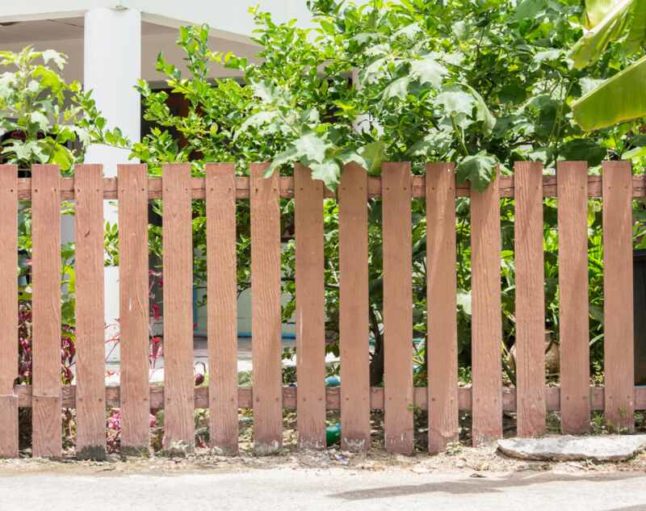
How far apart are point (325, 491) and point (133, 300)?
4.92 feet

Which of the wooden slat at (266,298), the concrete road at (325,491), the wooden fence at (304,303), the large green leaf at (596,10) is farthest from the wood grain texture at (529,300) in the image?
the wooden slat at (266,298)

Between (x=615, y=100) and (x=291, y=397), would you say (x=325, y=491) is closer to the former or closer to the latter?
(x=291, y=397)

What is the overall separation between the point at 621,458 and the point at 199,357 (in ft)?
19.8

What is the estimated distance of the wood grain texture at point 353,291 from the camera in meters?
6.30

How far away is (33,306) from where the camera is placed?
6.26 m

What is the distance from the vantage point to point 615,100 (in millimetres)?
6082

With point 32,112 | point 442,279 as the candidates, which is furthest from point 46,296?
point 442,279

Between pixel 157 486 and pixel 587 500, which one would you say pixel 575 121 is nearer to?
pixel 587 500

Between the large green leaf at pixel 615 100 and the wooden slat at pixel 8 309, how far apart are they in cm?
287

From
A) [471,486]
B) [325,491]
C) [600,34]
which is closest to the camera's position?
[325,491]

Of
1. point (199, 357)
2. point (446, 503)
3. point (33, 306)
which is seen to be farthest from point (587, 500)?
point (199, 357)

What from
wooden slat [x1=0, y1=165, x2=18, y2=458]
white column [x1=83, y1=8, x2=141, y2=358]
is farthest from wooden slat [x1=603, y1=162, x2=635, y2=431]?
white column [x1=83, y1=8, x2=141, y2=358]

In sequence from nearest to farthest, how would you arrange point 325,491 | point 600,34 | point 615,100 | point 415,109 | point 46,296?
point 325,491, point 600,34, point 615,100, point 46,296, point 415,109

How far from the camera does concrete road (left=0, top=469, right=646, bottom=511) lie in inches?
204
